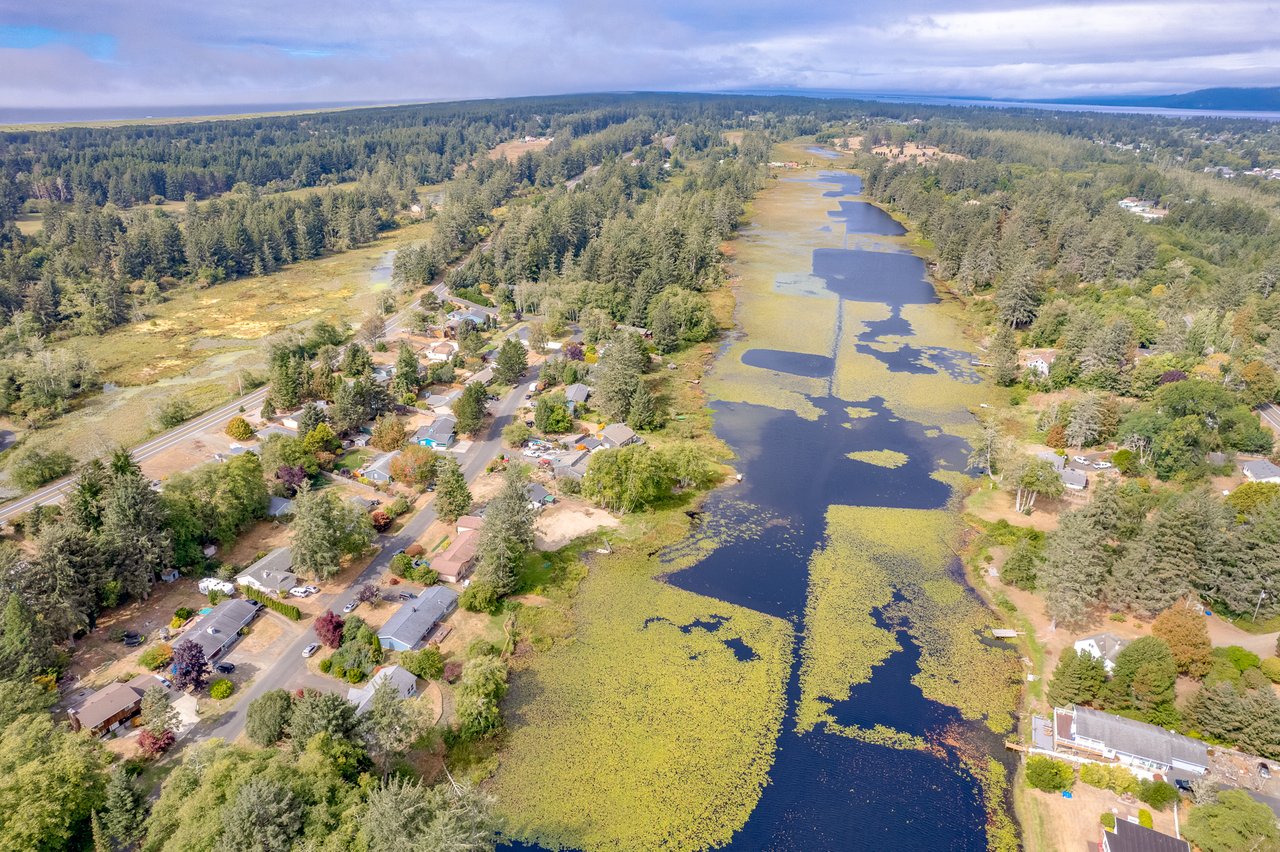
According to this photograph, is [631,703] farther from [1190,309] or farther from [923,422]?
[1190,309]

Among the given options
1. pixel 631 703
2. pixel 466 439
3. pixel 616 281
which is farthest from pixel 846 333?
→ pixel 631 703

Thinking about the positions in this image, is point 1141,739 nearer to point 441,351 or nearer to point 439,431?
point 439,431

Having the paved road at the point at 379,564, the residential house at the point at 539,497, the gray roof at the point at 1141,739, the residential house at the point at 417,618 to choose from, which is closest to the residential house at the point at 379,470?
the paved road at the point at 379,564

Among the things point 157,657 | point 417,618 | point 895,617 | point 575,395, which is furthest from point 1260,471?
point 157,657

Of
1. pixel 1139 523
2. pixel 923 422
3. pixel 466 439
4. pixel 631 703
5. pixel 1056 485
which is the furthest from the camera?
pixel 923 422

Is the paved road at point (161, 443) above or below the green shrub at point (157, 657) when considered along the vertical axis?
above

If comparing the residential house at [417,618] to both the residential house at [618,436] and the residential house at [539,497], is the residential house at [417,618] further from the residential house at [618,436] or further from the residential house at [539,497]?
the residential house at [618,436]

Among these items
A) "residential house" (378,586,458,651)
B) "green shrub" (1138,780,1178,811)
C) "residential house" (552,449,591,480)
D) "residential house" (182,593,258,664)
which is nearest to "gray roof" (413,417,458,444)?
"residential house" (552,449,591,480)
